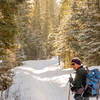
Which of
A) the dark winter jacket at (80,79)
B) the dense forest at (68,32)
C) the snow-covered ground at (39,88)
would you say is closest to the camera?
the dark winter jacket at (80,79)

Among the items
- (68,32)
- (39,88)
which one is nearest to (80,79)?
(39,88)

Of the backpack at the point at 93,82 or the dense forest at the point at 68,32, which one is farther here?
the dense forest at the point at 68,32

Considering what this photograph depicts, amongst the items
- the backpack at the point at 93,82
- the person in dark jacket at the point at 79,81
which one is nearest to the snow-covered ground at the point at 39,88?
the person in dark jacket at the point at 79,81

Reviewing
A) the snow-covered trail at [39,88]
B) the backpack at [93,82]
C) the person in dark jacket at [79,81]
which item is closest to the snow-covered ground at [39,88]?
the snow-covered trail at [39,88]

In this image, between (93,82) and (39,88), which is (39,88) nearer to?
(39,88)

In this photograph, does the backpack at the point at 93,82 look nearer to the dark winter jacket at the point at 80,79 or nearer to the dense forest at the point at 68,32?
the dark winter jacket at the point at 80,79

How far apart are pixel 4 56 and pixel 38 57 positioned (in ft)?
176

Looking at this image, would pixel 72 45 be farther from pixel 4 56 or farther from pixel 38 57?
pixel 38 57

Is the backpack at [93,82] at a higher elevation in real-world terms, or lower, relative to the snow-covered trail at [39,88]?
higher

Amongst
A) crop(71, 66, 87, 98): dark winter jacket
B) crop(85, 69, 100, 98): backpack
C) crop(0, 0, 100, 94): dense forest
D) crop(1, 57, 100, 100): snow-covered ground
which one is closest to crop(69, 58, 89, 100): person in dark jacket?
crop(71, 66, 87, 98): dark winter jacket

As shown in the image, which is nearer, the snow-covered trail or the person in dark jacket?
the person in dark jacket

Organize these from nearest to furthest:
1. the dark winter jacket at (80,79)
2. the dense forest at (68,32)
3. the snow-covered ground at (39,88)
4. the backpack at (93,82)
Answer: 1. the backpack at (93,82)
2. the dark winter jacket at (80,79)
3. the dense forest at (68,32)
4. the snow-covered ground at (39,88)

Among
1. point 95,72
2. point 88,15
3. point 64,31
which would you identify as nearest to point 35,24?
point 64,31

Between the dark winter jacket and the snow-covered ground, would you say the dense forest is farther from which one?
the dark winter jacket
